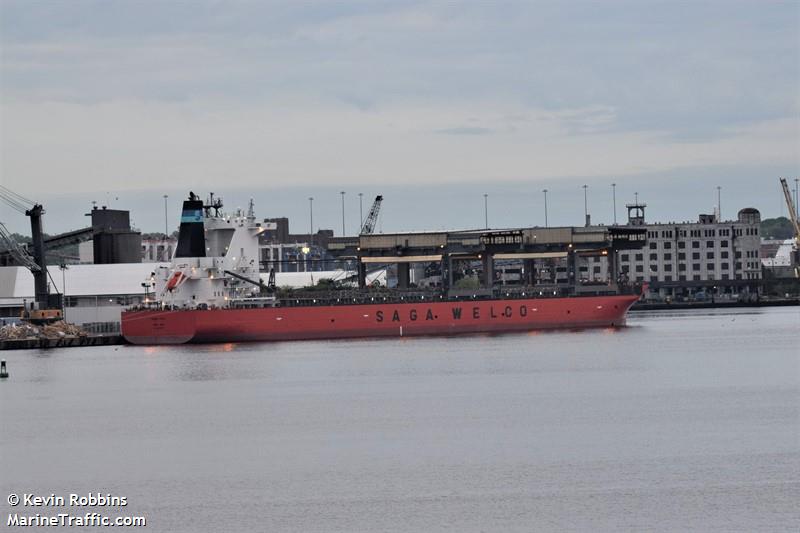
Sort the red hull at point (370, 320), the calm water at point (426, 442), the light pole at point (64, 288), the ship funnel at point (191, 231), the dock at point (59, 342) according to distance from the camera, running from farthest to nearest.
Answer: the light pole at point (64, 288), the dock at point (59, 342), the ship funnel at point (191, 231), the red hull at point (370, 320), the calm water at point (426, 442)

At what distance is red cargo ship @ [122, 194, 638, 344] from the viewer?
65.0 meters

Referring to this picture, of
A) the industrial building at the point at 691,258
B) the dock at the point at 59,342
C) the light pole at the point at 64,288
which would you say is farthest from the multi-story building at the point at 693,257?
the dock at the point at 59,342

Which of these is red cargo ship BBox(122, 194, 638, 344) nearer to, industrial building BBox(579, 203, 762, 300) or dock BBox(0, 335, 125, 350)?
dock BBox(0, 335, 125, 350)

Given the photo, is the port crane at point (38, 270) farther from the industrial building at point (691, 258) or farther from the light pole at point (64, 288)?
the industrial building at point (691, 258)

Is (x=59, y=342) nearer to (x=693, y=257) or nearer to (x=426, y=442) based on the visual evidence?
(x=426, y=442)

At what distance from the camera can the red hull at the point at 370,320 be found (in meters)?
64.7

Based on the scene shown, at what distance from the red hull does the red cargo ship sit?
50 mm

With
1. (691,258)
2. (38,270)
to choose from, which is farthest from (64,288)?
(691,258)

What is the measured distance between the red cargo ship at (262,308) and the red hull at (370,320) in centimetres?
5

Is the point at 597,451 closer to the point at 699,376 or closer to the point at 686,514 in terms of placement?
the point at 686,514

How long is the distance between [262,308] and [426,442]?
37653 mm

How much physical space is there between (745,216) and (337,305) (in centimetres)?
7995

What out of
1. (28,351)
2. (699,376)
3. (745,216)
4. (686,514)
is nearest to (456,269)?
(745,216)

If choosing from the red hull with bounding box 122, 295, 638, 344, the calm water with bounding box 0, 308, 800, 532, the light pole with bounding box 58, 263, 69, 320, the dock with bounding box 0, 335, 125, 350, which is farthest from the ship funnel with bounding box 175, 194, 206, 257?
the calm water with bounding box 0, 308, 800, 532
